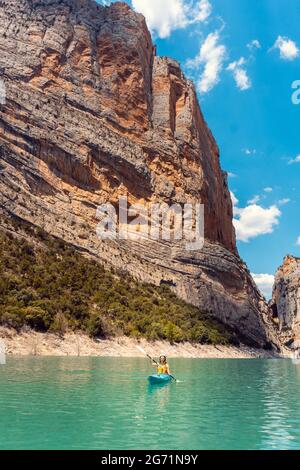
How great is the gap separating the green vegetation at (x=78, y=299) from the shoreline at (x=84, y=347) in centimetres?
93

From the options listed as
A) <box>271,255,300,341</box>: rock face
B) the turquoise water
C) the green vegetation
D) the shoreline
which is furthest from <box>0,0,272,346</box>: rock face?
<box>271,255,300,341</box>: rock face

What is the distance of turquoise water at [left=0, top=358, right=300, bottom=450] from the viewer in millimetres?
12497

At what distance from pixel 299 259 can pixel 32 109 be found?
118 meters

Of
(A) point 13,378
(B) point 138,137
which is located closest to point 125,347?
(A) point 13,378

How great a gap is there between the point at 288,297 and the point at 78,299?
118 m

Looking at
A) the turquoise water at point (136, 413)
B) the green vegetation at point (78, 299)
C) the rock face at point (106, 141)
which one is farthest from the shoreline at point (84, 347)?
the rock face at point (106, 141)

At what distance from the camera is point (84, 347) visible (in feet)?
149

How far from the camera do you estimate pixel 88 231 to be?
7000 centimetres

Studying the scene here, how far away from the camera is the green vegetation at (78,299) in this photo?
4631 cm

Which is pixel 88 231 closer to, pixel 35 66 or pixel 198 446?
pixel 35 66

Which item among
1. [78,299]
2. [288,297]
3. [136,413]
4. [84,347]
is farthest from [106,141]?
[288,297]

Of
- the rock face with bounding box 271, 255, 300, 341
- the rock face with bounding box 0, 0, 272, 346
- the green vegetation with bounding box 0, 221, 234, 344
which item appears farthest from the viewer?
the rock face with bounding box 271, 255, 300, 341

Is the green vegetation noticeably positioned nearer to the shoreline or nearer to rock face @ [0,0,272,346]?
the shoreline

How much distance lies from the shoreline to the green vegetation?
929 mm
